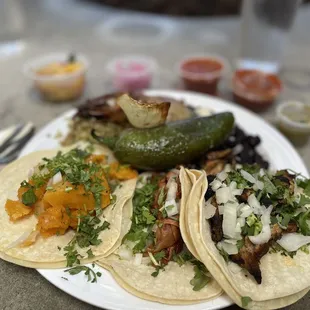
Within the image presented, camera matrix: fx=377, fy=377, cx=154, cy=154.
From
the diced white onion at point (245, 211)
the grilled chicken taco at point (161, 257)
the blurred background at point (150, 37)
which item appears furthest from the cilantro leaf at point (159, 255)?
the blurred background at point (150, 37)

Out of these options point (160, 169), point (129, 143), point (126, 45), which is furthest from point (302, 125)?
point (126, 45)

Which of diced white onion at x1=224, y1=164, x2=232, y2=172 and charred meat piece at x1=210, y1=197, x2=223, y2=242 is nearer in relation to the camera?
charred meat piece at x1=210, y1=197, x2=223, y2=242

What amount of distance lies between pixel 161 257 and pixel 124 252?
20 cm

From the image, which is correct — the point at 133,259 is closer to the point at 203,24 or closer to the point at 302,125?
the point at 302,125

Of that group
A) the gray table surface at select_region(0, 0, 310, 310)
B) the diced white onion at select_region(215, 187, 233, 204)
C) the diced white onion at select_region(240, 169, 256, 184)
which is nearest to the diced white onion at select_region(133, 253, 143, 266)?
the diced white onion at select_region(215, 187, 233, 204)

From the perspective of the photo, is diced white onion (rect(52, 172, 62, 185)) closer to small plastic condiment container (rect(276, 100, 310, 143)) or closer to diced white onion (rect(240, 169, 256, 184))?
diced white onion (rect(240, 169, 256, 184))

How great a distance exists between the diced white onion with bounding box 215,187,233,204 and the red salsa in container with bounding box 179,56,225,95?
1884 mm

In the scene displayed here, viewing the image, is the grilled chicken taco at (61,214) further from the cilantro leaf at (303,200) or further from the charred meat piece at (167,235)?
the cilantro leaf at (303,200)

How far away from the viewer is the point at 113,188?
236 cm

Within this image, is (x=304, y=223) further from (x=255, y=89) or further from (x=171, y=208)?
(x=255, y=89)

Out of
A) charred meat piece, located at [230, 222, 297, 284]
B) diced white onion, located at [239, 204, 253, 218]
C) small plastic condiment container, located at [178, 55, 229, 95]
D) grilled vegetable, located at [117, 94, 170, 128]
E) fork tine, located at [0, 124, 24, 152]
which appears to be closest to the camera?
charred meat piece, located at [230, 222, 297, 284]

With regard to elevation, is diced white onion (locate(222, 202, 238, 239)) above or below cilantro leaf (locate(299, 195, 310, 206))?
above

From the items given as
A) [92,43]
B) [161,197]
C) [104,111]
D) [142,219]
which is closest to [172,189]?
[161,197]

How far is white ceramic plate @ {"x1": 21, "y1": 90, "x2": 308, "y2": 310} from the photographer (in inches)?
70.9
